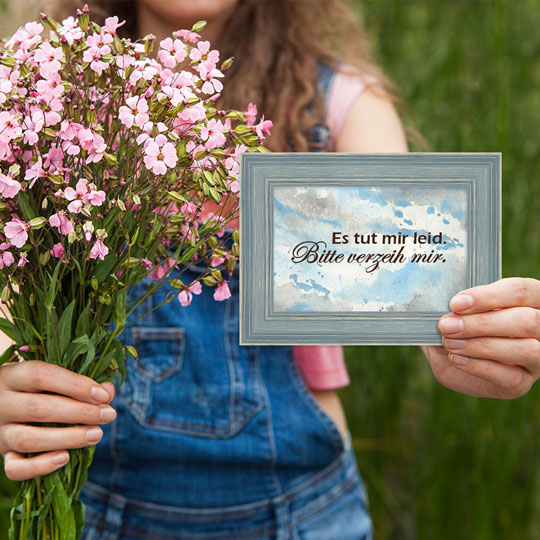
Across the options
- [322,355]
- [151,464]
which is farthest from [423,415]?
[151,464]

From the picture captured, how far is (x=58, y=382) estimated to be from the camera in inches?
20.3

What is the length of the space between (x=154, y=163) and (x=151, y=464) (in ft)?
1.65

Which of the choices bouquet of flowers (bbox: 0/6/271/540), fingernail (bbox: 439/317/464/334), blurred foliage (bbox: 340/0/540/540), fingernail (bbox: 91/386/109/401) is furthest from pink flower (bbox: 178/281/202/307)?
blurred foliage (bbox: 340/0/540/540)

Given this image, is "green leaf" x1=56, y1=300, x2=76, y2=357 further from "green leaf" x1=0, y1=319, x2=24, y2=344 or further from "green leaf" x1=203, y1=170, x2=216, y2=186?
"green leaf" x1=203, y1=170, x2=216, y2=186

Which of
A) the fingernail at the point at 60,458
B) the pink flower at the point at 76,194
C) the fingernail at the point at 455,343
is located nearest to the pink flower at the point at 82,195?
the pink flower at the point at 76,194

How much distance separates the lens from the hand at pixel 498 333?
1.77 ft

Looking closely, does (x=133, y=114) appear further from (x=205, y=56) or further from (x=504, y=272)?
(x=504, y=272)

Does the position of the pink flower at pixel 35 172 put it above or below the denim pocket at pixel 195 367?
above

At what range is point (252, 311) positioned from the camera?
21.2 inches

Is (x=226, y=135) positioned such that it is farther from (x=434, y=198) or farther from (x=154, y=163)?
(x=434, y=198)

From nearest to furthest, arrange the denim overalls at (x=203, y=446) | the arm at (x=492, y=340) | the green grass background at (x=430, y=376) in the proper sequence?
the arm at (x=492, y=340), the denim overalls at (x=203, y=446), the green grass background at (x=430, y=376)

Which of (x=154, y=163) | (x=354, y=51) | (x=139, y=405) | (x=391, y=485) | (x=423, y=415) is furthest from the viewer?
(x=391, y=485)

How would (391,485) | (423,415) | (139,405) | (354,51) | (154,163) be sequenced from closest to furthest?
(154,163) → (139,405) → (354,51) → (423,415) → (391,485)

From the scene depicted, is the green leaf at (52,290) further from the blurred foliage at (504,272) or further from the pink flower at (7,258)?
the blurred foliage at (504,272)
